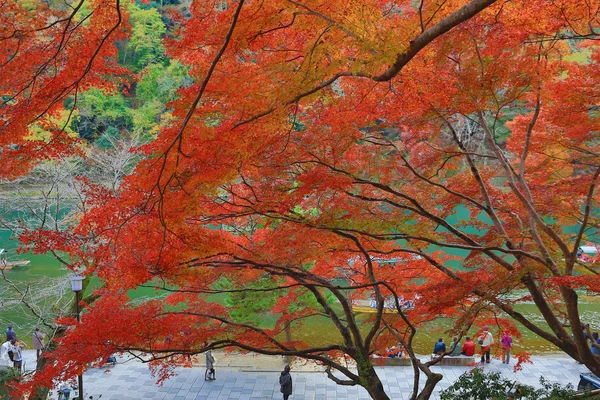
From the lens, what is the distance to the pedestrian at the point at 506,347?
37.9 feet

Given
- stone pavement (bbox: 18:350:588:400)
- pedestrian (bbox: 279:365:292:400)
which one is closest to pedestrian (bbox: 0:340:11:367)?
stone pavement (bbox: 18:350:588:400)

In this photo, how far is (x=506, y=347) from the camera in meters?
11.8

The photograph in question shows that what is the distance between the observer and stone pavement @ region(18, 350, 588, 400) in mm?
10680

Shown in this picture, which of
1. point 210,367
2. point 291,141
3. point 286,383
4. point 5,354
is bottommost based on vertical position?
point 286,383

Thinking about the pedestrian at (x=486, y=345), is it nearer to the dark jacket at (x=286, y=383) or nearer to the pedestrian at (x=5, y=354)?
the dark jacket at (x=286, y=383)

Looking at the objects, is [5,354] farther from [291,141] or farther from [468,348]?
[468,348]

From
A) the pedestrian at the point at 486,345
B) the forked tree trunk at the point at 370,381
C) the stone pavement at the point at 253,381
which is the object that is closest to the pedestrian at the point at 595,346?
the stone pavement at the point at 253,381

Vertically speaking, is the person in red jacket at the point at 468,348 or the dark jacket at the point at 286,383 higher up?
the person in red jacket at the point at 468,348

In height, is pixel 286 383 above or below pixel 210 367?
below

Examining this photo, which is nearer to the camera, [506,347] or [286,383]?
[286,383]

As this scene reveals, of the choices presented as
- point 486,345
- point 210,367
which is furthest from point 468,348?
point 210,367

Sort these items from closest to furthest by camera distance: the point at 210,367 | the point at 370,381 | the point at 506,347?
the point at 370,381
the point at 210,367
the point at 506,347

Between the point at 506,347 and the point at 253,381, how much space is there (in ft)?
18.0

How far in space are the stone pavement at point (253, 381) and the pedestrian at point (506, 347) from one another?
0.16 metres
